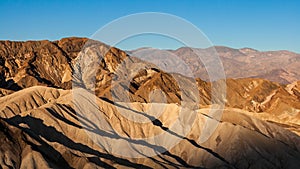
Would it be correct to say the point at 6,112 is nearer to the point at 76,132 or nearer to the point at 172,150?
the point at 76,132

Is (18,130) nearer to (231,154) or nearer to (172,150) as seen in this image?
(172,150)

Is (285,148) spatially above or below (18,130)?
below

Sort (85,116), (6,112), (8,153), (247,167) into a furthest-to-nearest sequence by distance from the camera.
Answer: (6,112) < (85,116) < (247,167) < (8,153)

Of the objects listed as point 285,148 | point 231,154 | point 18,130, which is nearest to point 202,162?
point 231,154

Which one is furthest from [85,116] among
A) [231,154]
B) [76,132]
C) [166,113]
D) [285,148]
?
[285,148]

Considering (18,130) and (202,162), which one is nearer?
(18,130)

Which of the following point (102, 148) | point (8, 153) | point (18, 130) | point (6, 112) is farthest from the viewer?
point (6, 112)

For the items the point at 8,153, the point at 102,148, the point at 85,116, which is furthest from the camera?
the point at 85,116

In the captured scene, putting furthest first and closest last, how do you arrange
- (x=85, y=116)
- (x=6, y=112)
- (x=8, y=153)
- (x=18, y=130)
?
(x=6, y=112)
(x=85, y=116)
(x=18, y=130)
(x=8, y=153)

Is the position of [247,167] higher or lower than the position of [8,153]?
lower
